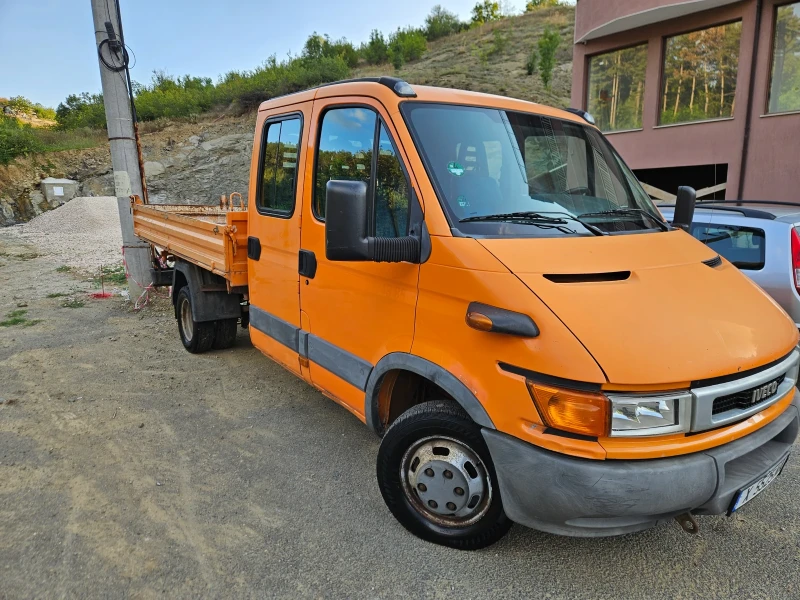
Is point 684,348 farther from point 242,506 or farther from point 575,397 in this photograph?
point 242,506

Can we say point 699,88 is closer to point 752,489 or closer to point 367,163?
point 367,163

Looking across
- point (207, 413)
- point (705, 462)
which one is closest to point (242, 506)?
point (207, 413)

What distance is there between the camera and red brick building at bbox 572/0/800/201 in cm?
1116

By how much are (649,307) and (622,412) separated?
47 cm

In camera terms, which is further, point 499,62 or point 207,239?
point 499,62

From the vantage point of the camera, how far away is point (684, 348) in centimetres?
219

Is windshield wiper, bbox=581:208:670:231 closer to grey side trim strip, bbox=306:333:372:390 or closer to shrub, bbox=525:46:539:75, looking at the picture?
grey side trim strip, bbox=306:333:372:390

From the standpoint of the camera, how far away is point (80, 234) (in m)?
20.3

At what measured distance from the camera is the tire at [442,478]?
2631 mm

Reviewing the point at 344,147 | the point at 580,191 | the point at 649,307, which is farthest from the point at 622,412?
the point at 344,147

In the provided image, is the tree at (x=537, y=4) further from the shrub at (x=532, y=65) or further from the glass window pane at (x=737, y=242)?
the glass window pane at (x=737, y=242)

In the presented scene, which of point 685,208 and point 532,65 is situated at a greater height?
point 532,65

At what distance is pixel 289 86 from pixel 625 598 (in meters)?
32.9

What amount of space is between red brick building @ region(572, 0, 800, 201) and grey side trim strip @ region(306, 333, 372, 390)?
10664 mm
